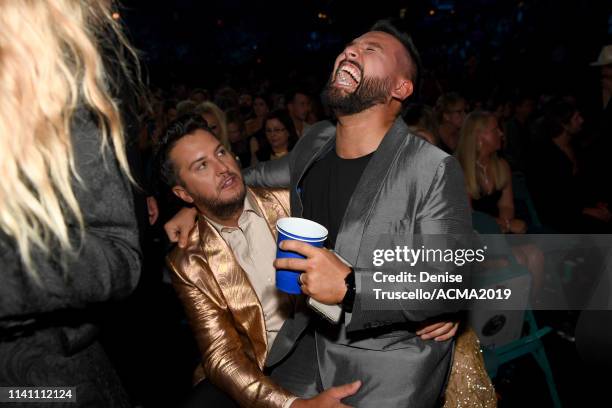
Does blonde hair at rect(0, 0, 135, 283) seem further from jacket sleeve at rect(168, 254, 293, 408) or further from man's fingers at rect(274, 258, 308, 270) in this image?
jacket sleeve at rect(168, 254, 293, 408)

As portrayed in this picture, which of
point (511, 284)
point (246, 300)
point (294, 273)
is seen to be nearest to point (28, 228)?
point (294, 273)

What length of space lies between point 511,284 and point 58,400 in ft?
8.08

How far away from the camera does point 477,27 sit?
19.9 metres

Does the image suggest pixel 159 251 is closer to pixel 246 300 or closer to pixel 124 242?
pixel 246 300

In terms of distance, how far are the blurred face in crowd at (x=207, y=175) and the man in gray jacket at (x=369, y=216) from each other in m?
0.38

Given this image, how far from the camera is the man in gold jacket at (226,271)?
2.09 meters

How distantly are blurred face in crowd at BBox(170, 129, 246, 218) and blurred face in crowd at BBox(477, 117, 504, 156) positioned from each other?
102 inches

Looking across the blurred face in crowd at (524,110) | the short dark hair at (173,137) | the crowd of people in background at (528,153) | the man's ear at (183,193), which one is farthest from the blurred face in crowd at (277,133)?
the blurred face in crowd at (524,110)

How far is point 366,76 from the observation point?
6.13ft

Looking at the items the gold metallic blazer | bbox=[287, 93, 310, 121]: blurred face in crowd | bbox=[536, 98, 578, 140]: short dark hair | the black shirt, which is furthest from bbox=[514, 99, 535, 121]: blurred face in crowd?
the gold metallic blazer

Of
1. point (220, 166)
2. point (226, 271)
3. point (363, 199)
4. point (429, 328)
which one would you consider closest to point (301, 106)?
point (220, 166)

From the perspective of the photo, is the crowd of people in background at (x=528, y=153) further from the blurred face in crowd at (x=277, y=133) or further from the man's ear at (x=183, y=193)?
the man's ear at (x=183, y=193)

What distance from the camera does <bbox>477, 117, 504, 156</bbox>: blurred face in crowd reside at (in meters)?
4.09

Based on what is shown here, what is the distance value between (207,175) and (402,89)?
3.52 feet
